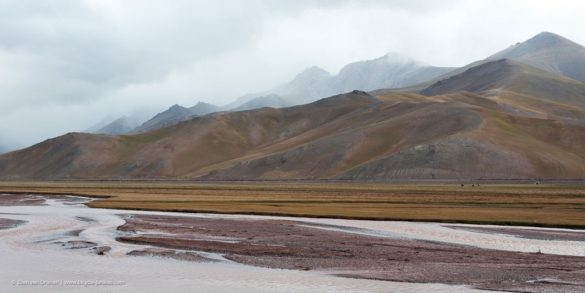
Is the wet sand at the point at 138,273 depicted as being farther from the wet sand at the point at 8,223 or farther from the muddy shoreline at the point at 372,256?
the wet sand at the point at 8,223

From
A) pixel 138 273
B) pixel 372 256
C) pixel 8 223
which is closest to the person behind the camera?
pixel 138 273

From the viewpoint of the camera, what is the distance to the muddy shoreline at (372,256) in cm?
2750

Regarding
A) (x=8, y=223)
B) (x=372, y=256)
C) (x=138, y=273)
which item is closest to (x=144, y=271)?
(x=138, y=273)

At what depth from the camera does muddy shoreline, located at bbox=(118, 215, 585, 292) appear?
90.2 ft

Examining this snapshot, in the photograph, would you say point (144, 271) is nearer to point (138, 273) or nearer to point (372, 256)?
point (138, 273)

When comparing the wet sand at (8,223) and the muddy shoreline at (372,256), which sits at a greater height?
the wet sand at (8,223)

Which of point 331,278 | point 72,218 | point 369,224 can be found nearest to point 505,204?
point 369,224

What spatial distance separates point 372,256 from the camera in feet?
113

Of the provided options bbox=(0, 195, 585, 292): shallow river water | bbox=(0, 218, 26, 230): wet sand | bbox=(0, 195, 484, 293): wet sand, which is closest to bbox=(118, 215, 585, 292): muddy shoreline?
bbox=(0, 195, 484, 293): wet sand

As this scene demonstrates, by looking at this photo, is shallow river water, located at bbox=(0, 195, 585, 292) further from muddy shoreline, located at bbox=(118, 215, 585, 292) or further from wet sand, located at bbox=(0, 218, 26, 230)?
wet sand, located at bbox=(0, 218, 26, 230)

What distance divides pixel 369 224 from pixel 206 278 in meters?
30.5

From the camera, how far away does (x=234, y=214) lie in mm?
67875

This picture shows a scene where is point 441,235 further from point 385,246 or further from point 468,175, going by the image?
point 468,175

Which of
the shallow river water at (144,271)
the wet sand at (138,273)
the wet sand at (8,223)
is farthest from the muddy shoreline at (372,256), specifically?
the wet sand at (8,223)
